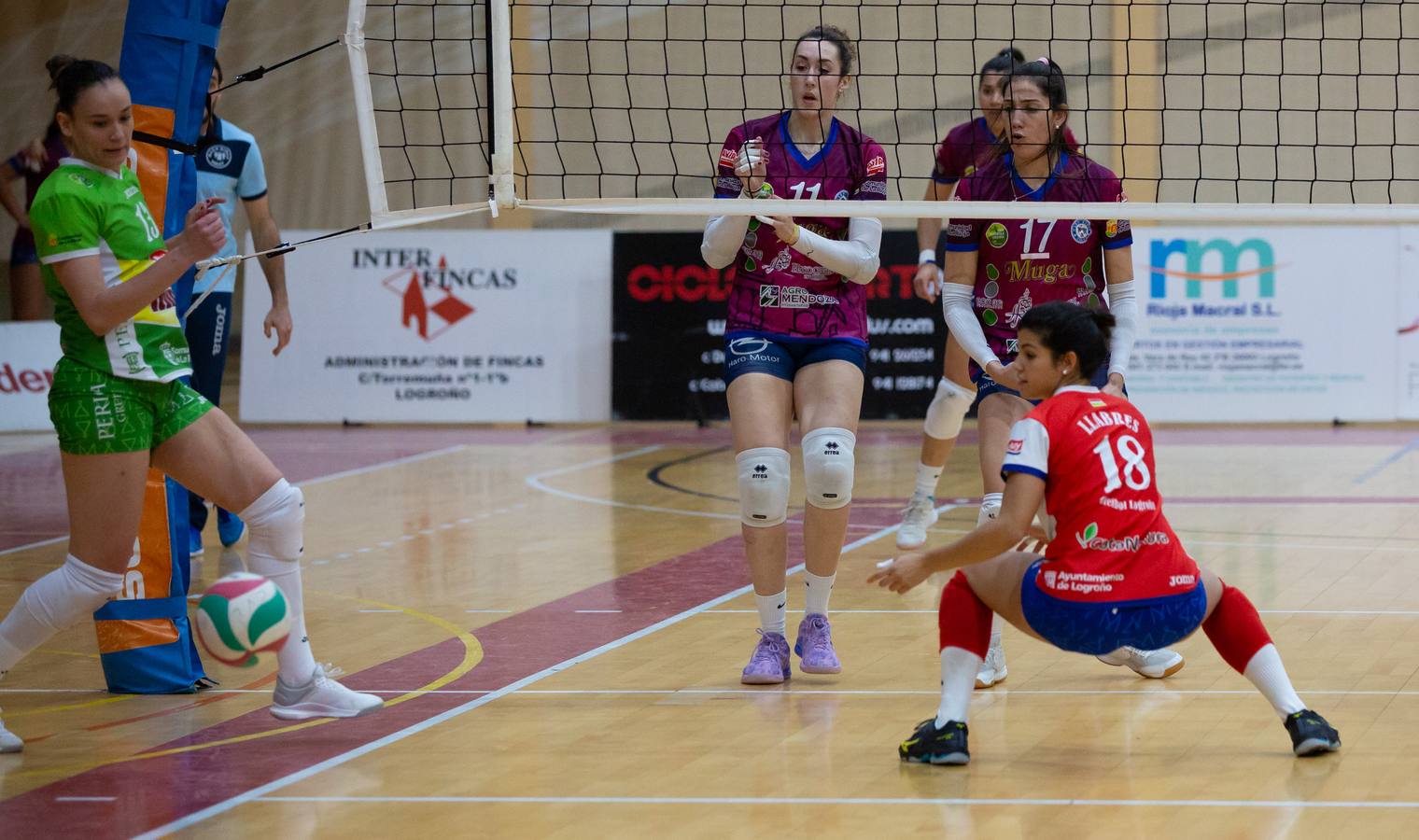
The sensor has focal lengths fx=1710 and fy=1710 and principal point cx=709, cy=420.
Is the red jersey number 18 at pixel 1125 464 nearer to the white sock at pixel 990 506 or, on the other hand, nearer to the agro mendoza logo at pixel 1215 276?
A: the white sock at pixel 990 506

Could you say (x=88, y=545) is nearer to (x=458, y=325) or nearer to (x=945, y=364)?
(x=945, y=364)

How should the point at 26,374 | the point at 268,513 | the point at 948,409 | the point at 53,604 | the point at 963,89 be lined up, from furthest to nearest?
the point at 963,89, the point at 26,374, the point at 948,409, the point at 268,513, the point at 53,604

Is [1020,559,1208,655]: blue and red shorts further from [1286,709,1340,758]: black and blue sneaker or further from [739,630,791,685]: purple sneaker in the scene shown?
[739,630,791,685]: purple sneaker

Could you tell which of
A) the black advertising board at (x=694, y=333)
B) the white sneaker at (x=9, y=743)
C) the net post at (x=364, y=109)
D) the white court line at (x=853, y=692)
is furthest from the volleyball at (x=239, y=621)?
the black advertising board at (x=694, y=333)

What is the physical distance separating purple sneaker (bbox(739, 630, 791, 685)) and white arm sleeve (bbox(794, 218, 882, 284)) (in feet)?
3.57

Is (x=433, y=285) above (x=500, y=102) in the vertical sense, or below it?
below

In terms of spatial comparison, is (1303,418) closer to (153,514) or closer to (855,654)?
(855,654)

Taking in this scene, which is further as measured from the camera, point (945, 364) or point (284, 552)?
point (945, 364)

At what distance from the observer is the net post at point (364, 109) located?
199 inches

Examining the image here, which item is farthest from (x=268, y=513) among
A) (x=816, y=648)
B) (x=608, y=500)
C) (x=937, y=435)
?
(x=608, y=500)

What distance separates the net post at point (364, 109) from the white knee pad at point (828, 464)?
142 cm

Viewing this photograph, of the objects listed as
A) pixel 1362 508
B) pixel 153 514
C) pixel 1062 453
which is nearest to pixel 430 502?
pixel 153 514

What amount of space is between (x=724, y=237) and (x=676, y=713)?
138 cm

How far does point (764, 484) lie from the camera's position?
4.91 m
